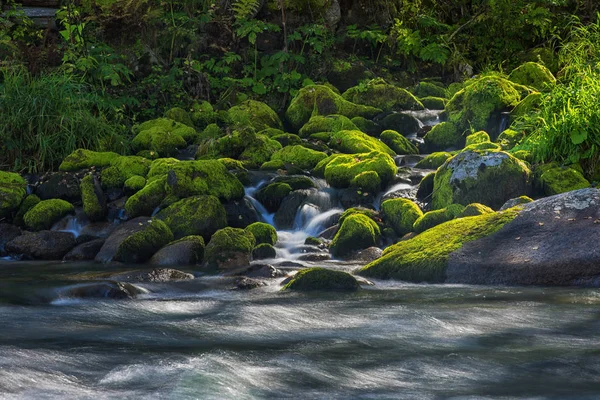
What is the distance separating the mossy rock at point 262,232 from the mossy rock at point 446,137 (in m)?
4.63

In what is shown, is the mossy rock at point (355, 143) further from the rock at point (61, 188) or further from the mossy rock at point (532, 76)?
the rock at point (61, 188)

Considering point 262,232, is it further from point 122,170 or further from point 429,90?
point 429,90

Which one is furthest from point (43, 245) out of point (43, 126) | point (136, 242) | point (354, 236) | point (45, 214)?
point (354, 236)

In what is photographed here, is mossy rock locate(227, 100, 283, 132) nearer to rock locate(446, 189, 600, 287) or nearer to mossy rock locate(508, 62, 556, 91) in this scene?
mossy rock locate(508, 62, 556, 91)

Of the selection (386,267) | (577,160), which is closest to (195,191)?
(386,267)

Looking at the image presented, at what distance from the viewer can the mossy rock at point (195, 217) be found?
9.81 metres

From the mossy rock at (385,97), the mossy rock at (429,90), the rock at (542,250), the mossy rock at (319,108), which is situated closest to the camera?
the rock at (542,250)

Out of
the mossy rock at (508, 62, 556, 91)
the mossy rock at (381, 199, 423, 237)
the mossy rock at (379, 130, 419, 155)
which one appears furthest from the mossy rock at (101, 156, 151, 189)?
the mossy rock at (508, 62, 556, 91)

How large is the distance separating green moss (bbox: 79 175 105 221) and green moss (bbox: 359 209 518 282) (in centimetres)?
417

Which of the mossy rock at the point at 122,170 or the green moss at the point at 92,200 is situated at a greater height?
the mossy rock at the point at 122,170

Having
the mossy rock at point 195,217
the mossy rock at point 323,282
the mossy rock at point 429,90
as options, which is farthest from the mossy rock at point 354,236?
the mossy rock at point 429,90

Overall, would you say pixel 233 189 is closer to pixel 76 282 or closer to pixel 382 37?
pixel 76 282

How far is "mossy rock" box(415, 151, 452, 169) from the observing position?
39.7 ft

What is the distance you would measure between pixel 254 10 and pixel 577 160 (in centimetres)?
898
